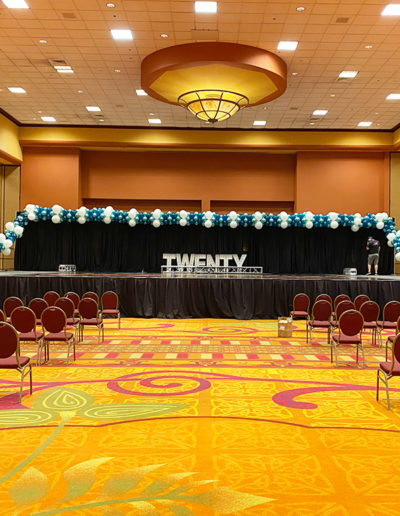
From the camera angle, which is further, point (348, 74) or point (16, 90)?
point (16, 90)

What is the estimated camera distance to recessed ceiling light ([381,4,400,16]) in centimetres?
989

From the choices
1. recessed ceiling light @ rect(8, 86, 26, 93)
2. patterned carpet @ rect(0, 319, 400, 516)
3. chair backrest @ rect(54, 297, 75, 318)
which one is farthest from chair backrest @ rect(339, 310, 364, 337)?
recessed ceiling light @ rect(8, 86, 26, 93)

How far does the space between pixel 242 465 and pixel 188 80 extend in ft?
33.8

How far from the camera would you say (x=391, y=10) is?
1004cm

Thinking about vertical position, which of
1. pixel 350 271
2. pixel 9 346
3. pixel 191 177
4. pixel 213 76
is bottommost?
pixel 9 346

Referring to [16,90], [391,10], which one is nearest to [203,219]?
[16,90]

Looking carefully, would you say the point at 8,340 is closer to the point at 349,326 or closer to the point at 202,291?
the point at 349,326

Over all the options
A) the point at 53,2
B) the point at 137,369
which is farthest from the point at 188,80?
the point at 137,369

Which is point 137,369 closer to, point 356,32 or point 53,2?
point 53,2

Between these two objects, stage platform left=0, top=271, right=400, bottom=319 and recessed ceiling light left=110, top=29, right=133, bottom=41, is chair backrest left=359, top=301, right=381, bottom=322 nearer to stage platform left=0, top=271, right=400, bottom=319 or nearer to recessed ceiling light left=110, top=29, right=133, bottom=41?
stage platform left=0, top=271, right=400, bottom=319

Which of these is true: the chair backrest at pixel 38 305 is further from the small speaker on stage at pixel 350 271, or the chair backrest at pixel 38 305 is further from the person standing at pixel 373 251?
the small speaker on stage at pixel 350 271

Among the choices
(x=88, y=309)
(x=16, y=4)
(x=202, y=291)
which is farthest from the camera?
(x=202, y=291)

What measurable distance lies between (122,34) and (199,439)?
9.64 meters

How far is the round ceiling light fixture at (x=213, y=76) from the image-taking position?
11.5 metres
